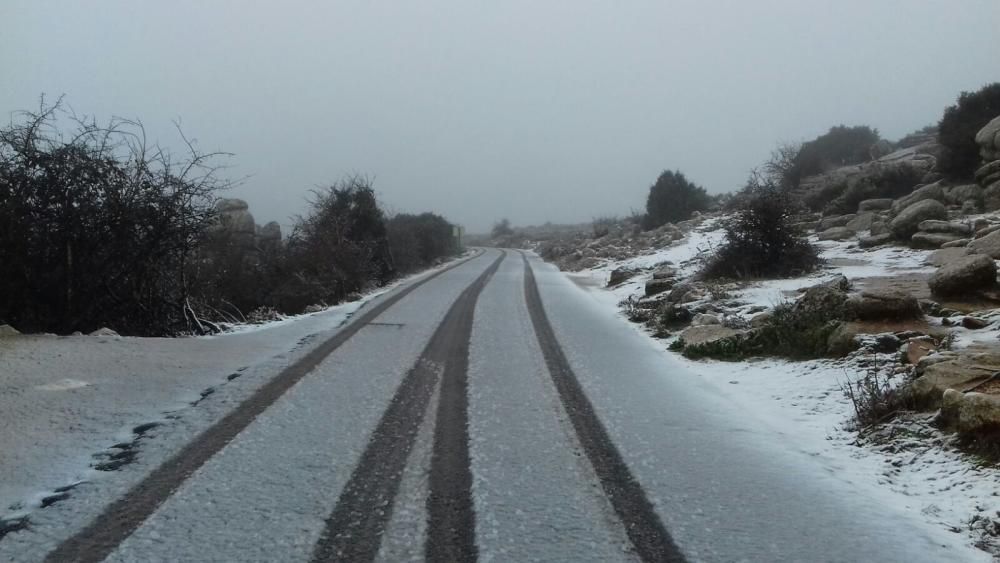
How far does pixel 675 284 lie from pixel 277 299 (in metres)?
11.2

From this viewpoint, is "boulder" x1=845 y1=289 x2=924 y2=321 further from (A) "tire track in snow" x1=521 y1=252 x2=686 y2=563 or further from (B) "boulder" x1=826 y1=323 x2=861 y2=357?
(A) "tire track in snow" x1=521 y1=252 x2=686 y2=563

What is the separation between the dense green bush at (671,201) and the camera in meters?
44.7

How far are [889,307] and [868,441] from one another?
3.28 metres

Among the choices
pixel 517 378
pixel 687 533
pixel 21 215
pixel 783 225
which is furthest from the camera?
pixel 783 225

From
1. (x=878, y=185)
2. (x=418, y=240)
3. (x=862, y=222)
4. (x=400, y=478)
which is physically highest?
(x=418, y=240)

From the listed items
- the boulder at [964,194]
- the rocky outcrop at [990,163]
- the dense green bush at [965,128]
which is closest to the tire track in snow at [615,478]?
the rocky outcrop at [990,163]

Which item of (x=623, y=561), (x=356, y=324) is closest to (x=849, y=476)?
(x=623, y=561)

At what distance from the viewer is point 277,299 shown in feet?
61.1

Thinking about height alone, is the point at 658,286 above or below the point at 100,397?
below

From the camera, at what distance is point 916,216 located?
1511 cm

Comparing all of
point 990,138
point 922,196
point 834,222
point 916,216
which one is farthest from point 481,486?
point 834,222

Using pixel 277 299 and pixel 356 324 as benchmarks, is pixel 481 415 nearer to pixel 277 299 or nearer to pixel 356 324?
pixel 356 324

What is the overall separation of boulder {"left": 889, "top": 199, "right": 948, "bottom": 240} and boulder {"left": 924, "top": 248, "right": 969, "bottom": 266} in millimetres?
2518

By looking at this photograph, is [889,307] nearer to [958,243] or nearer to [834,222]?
[958,243]
